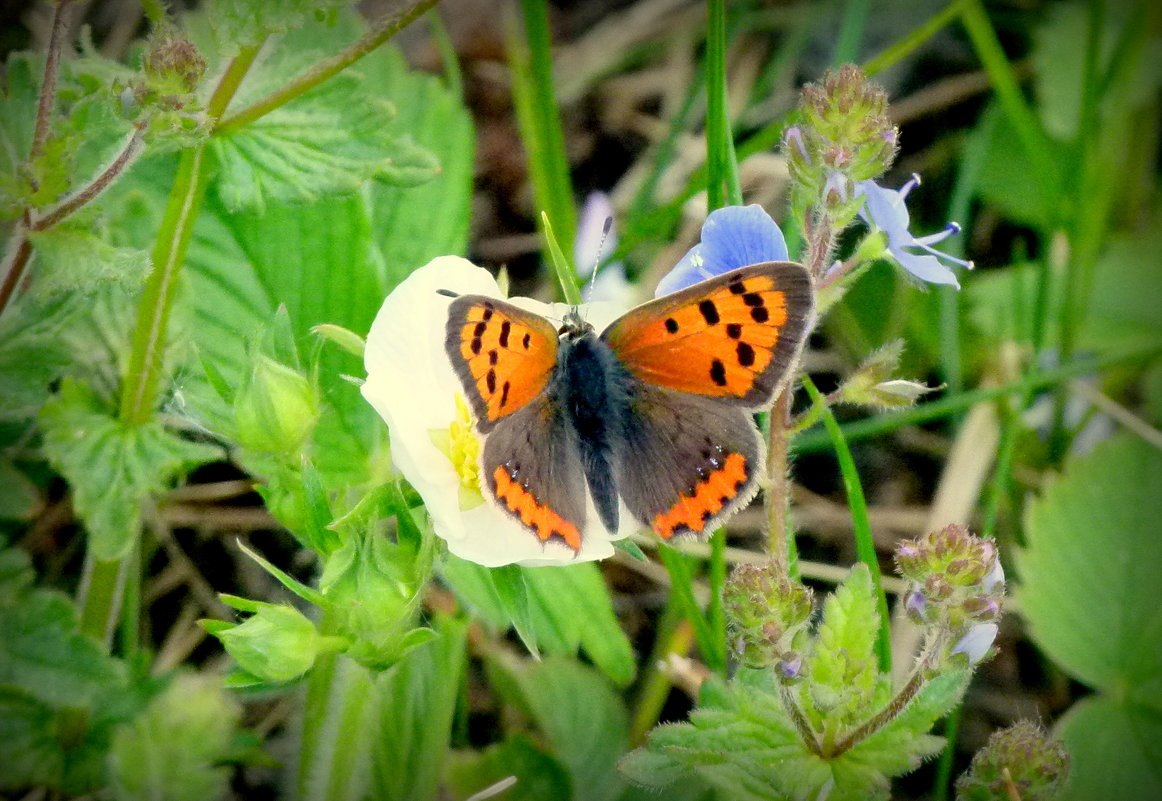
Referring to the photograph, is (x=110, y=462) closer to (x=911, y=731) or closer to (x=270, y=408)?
(x=270, y=408)

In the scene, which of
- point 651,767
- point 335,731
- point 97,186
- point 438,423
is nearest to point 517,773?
point 335,731

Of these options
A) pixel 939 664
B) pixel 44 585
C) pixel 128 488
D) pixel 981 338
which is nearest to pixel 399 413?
pixel 128 488

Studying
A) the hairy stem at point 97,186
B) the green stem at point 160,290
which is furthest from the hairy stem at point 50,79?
the green stem at point 160,290

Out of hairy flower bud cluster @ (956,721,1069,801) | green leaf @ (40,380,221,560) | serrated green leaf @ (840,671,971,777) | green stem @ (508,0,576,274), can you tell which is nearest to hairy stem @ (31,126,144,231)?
green leaf @ (40,380,221,560)

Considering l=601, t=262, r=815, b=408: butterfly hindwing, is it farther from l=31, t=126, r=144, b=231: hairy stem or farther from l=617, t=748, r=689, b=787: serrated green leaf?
l=31, t=126, r=144, b=231: hairy stem

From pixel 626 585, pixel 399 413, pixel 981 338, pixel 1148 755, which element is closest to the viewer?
pixel 399 413

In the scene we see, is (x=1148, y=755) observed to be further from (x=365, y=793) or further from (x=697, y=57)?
(x=697, y=57)
